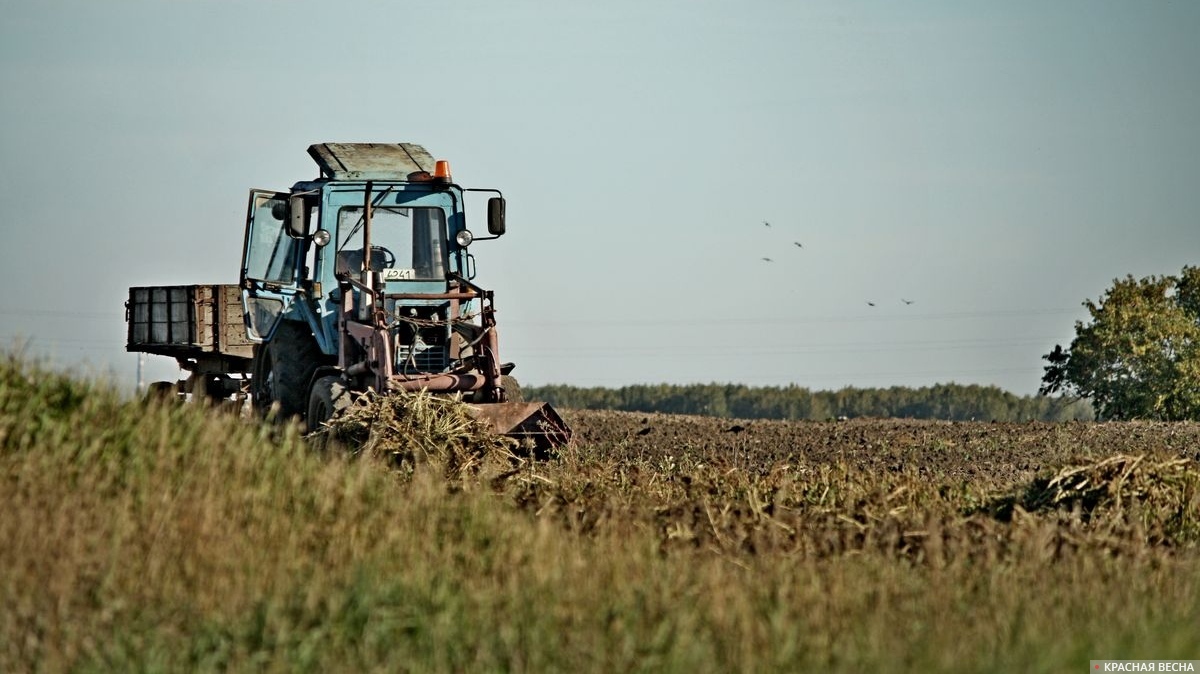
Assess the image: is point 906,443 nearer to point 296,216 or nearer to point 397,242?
point 397,242

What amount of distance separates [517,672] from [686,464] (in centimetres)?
804

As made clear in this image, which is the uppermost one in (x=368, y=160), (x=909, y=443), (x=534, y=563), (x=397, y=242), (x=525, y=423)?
(x=368, y=160)

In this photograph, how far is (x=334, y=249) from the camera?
49.4 ft

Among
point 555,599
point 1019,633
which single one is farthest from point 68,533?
point 1019,633

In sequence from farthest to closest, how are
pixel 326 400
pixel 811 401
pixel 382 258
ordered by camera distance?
1. pixel 811 401
2. pixel 382 258
3. pixel 326 400

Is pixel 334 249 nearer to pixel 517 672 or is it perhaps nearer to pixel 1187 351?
pixel 517 672

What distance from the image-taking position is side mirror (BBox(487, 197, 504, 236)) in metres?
14.7

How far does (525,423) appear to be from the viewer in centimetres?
1398

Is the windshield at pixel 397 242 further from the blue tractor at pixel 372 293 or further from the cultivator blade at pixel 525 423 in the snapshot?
the cultivator blade at pixel 525 423

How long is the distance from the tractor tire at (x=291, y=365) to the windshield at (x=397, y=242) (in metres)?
1.05

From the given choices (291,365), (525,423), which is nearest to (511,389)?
(525,423)

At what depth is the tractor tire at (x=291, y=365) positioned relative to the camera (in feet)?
50.2

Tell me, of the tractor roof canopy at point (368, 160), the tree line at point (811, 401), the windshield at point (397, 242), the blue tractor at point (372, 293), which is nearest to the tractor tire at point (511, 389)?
the blue tractor at point (372, 293)

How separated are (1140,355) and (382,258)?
30.4 m
